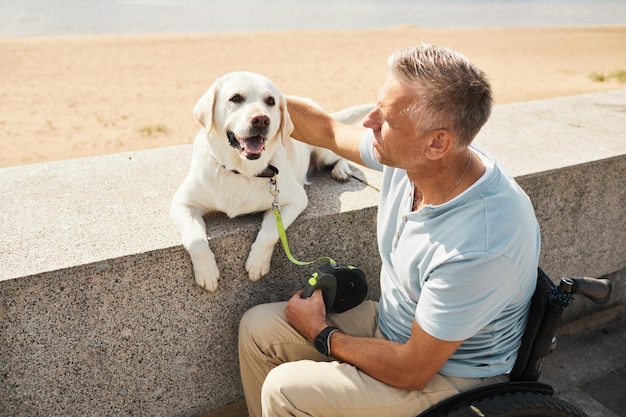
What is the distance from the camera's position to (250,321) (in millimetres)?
2400

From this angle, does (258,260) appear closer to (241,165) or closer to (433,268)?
(241,165)

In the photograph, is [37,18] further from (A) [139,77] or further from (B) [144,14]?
(A) [139,77]

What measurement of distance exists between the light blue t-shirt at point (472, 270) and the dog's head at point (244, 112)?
0.72m

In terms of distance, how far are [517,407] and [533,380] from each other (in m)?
0.26

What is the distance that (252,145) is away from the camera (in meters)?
2.53

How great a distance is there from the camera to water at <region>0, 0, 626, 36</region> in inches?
998

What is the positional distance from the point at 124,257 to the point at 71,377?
0.58 metres

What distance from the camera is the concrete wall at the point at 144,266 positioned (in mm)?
2207

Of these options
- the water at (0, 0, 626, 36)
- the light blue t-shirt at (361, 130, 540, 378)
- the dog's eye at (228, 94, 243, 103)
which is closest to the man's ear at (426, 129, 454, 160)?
the light blue t-shirt at (361, 130, 540, 378)

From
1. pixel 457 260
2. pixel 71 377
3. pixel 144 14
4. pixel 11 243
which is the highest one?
pixel 457 260

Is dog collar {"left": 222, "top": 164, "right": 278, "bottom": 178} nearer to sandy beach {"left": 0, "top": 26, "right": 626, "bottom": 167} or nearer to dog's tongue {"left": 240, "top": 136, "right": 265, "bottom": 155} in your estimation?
dog's tongue {"left": 240, "top": 136, "right": 265, "bottom": 155}

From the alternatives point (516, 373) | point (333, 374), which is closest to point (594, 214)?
point (516, 373)

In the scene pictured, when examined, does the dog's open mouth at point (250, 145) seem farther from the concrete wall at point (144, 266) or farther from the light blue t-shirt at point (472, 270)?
the light blue t-shirt at point (472, 270)

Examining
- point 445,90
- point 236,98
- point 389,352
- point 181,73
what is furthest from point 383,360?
point 181,73
